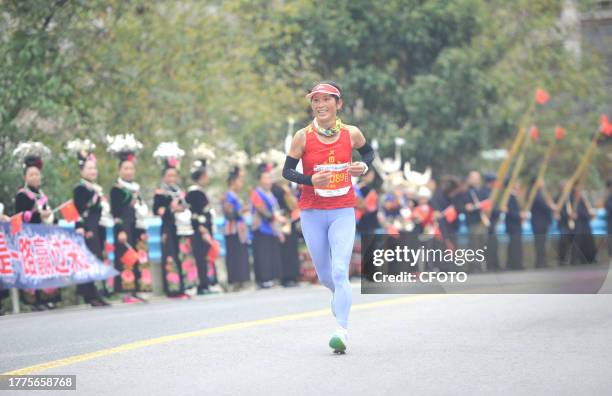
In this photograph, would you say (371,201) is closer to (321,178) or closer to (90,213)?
(90,213)

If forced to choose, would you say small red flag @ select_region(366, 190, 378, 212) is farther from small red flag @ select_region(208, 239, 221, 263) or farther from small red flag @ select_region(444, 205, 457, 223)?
small red flag @ select_region(208, 239, 221, 263)

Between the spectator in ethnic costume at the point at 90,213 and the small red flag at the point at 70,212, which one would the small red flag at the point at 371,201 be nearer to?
the spectator in ethnic costume at the point at 90,213

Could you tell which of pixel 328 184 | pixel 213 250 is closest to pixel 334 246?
pixel 328 184

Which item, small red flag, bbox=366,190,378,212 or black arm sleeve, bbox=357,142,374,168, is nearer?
black arm sleeve, bbox=357,142,374,168


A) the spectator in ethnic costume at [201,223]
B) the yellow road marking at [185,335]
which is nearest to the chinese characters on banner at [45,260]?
the spectator in ethnic costume at [201,223]

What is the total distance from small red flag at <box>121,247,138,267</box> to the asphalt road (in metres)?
1.72

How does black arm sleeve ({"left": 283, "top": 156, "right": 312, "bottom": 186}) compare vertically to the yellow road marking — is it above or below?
above

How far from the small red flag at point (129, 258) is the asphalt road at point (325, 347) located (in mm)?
1718

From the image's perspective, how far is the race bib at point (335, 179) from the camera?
11.1 meters

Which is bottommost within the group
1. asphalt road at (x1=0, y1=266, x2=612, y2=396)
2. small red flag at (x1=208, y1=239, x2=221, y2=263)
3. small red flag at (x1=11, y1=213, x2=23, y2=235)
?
asphalt road at (x1=0, y1=266, x2=612, y2=396)

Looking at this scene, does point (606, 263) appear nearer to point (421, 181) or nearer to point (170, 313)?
point (421, 181)

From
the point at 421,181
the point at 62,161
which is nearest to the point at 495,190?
the point at 421,181

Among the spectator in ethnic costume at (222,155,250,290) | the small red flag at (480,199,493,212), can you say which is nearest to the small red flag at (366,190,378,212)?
the small red flag at (480,199,493,212)

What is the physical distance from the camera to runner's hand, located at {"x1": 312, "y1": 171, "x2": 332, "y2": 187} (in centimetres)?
1095
